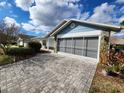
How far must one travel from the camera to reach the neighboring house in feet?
29.8

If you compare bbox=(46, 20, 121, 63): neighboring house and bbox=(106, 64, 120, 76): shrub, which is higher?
bbox=(46, 20, 121, 63): neighboring house

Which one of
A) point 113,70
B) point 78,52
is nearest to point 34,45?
point 78,52

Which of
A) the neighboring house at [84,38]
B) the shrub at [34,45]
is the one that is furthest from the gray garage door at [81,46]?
the shrub at [34,45]

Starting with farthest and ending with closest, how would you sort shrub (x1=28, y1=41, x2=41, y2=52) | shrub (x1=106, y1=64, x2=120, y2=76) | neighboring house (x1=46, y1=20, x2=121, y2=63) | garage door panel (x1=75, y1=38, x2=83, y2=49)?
shrub (x1=28, y1=41, x2=41, y2=52)
garage door panel (x1=75, y1=38, x2=83, y2=49)
neighboring house (x1=46, y1=20, x2=121, y2=63)
shrub (x1=106, y1=64, x2=120, y2=76)

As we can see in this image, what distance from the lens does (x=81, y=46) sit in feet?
38.1

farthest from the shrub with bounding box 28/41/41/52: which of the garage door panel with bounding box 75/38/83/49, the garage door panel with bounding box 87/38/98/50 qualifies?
the garage door panel with bounding box 87/38/98/50

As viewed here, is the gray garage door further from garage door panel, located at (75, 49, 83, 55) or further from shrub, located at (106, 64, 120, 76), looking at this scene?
shrub, located at (106, 64, 120, 76)

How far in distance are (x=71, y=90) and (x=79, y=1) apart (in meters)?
10.8

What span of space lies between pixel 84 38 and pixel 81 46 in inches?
40.1

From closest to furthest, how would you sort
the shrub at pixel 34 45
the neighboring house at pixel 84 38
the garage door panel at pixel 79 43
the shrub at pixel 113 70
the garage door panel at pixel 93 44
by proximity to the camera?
the shrub at pixel 113 70
the neighboring house at pixel 84 38
the garage door panel at pixel 93 44
the garage door panel at pixel 79 43
the shrub at pixel 34 45

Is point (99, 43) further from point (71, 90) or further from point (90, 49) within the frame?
point (71, 90)

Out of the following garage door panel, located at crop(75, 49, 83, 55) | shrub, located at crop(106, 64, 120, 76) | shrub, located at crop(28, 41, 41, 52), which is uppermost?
shrub, located at crop(28, 41, 41, 52)

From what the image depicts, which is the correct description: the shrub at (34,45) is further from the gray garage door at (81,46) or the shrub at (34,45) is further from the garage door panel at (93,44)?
the garage door panel at (93,44)

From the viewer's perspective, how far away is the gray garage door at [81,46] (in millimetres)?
10123
